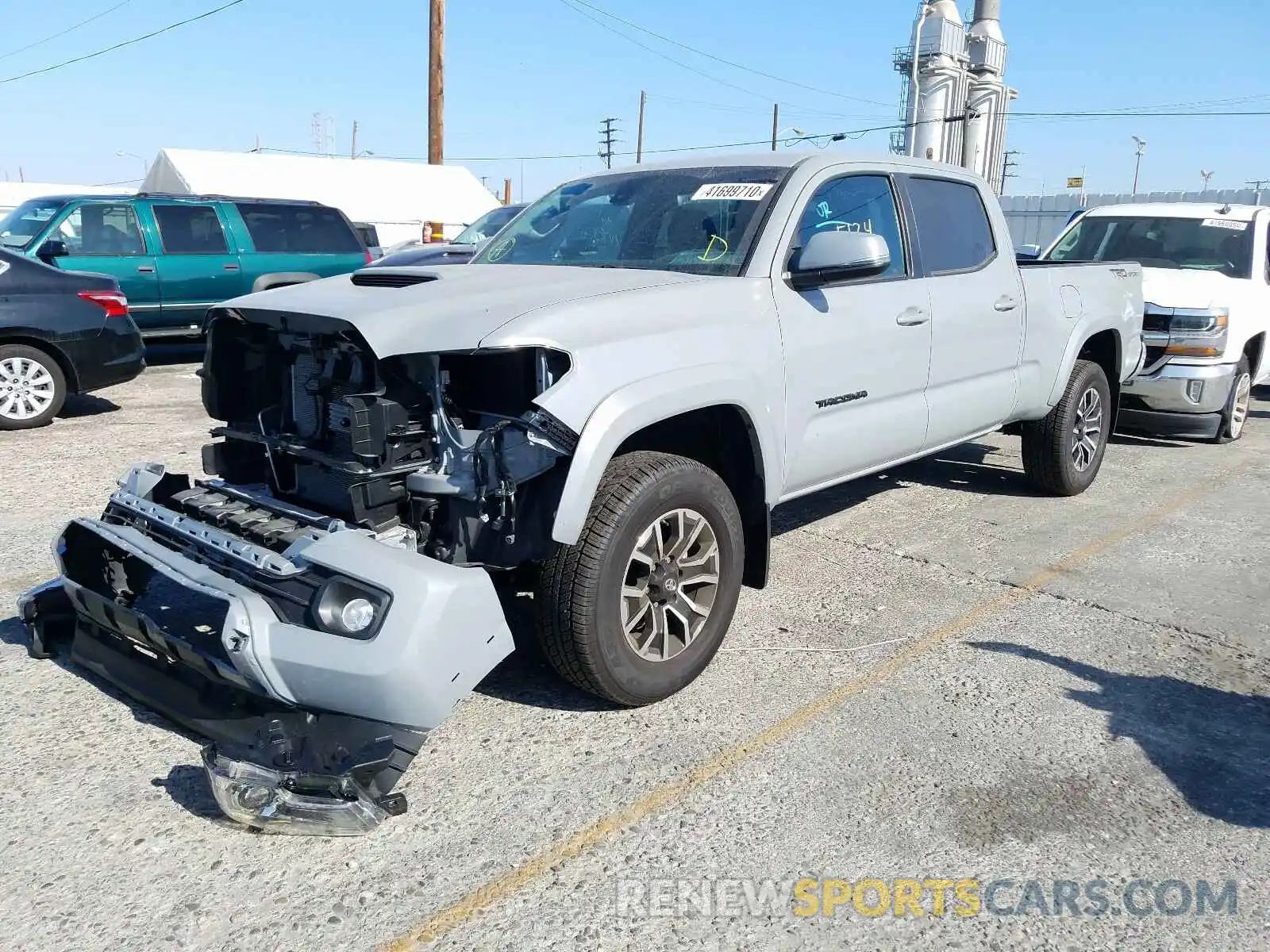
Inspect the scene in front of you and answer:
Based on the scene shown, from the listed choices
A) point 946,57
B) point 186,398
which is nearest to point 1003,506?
point 186,398

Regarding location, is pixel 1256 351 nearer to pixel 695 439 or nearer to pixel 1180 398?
pixel 1180 398

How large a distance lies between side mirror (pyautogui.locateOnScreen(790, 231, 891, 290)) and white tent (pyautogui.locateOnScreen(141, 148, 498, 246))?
74.4 ft

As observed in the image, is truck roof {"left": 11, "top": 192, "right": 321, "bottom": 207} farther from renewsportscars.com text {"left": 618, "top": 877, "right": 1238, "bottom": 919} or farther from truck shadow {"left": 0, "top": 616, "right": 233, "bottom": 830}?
renewsportscars.com text {"left": 618, "top": 877, "right": 1238, "bottom": 919}

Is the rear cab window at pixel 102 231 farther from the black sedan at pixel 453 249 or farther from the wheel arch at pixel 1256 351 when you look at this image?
the wheel arch at pixel 1256 351

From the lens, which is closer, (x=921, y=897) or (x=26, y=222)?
(x=921, y=897)

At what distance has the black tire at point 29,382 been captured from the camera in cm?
805

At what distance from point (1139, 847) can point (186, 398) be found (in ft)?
29.5

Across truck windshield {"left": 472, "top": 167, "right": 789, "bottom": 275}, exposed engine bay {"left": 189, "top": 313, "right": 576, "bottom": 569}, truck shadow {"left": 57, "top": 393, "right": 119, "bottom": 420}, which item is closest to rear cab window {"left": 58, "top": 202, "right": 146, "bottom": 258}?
truck shadow {"left": 57, "top": 393, "right": 119, "bottom": 420}

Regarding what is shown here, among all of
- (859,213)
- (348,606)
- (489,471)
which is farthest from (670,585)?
(859,213)

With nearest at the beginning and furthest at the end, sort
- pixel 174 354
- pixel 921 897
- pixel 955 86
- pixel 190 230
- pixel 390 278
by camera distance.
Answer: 1. pixel 921 897
2. pixel 390 278
3. pixel 190 230
4. pixel 174 354
5. pixel 955 86

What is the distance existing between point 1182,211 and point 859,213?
607cm

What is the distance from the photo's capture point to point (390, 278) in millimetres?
3783

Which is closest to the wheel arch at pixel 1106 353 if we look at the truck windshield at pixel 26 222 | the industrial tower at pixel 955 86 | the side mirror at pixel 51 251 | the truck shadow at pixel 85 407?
the truck shadow at pixel 85 407

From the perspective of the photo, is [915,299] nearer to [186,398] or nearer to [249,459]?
[249,459]
